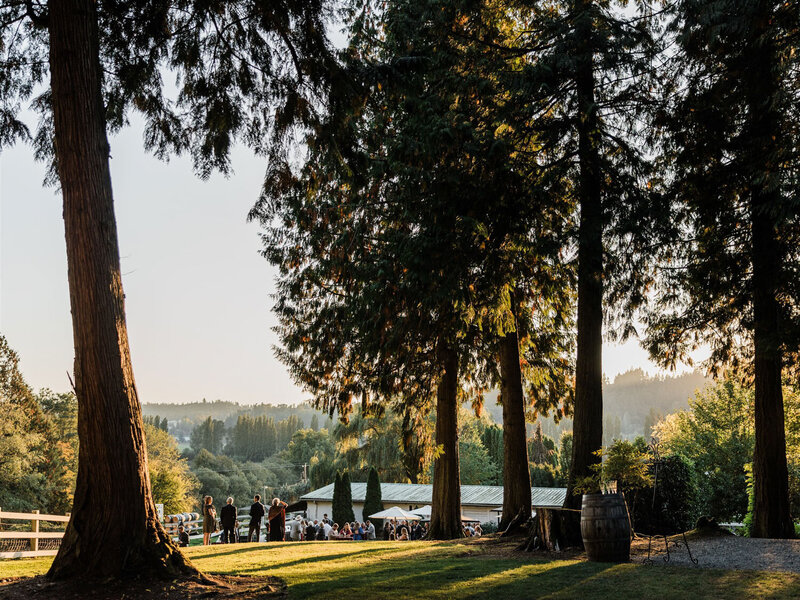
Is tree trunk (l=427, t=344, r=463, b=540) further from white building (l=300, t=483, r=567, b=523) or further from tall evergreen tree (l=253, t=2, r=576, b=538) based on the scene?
white building (l=300, t=483, r=567, b=523)

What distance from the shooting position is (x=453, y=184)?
37.7ft

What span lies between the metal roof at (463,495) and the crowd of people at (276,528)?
12.5 m

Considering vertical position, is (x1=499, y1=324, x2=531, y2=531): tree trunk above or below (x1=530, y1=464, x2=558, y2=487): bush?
above

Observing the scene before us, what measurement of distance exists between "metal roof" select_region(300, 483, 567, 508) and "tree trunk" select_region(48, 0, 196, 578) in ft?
120

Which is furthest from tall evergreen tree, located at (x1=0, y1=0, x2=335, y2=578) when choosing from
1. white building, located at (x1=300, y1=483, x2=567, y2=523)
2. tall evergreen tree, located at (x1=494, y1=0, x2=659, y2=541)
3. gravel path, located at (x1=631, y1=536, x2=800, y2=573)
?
white building, located at (x1=300, y1=483, x2=567, y2=523)

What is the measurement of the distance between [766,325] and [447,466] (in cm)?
781

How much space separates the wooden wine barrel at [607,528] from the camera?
29.3 ft

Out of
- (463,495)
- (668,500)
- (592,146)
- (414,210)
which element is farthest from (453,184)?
(463,495)

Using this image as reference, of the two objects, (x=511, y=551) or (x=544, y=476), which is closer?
(x=511, y=551)

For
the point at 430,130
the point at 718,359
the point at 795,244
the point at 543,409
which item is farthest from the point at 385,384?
the point at 795,244

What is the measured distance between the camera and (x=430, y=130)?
11445mm

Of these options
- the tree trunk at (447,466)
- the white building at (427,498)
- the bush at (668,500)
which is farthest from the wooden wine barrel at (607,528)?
the white building at (427,498)

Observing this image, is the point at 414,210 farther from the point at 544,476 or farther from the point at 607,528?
the point at 544,476

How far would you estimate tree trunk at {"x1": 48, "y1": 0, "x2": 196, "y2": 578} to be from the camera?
20.6ft
